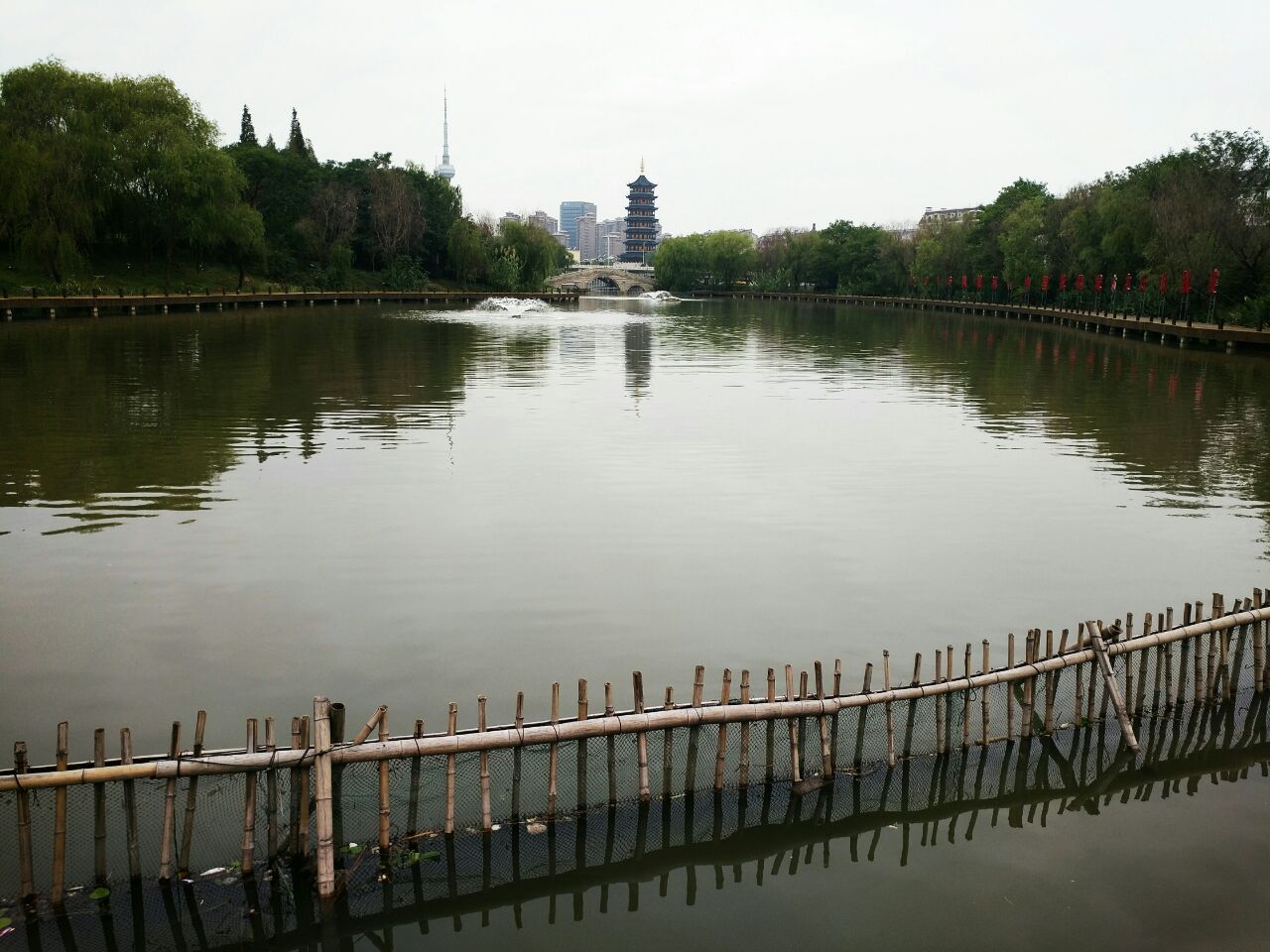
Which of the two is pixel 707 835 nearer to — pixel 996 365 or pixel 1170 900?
pixel 1170 900

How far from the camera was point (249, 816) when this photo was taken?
19.3 feet

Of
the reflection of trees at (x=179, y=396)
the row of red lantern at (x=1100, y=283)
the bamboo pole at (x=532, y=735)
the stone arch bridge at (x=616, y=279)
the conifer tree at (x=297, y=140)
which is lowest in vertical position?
the bamboo pole at (x=532, y=735)

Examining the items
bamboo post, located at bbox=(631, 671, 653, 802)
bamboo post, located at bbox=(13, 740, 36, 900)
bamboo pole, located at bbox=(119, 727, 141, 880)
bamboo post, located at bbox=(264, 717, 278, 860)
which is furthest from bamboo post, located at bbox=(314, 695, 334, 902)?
bamboo post, located at bbox=(631, 671, 653, 802)

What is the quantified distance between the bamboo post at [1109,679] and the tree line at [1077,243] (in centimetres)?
4135

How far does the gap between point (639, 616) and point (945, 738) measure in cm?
356

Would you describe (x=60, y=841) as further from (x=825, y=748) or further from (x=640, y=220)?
(x=640, y=220)

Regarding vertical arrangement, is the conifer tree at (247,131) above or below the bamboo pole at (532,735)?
above

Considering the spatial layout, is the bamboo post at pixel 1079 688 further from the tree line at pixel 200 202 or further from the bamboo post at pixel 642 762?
the tree line at pixel 200 202

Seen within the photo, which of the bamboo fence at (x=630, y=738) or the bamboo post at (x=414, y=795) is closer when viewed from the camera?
the bamboo fence at (x=630, y=738)

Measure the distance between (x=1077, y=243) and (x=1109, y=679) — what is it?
232 feet

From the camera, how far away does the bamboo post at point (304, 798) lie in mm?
5852

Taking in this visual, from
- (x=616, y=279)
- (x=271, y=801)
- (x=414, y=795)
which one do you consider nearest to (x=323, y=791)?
(x=271, y=801)

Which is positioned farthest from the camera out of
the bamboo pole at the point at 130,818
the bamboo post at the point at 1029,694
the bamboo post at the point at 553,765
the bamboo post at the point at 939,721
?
the bamboo post at the point at 1029,694

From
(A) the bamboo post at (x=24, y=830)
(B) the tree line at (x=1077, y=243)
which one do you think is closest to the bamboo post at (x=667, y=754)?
(A) the bamboo post at (x=24, y=830)
